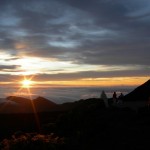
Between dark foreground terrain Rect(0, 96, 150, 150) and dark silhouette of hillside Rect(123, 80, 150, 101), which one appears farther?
dark silhouette of hillside Rect(123, 80, 150, 101)

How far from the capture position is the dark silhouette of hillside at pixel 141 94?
34.5 meters

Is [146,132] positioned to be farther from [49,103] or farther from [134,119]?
Answer: [49,103]

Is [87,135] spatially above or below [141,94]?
below

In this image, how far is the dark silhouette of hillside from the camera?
34.5 m

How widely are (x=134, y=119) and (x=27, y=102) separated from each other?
3470cm

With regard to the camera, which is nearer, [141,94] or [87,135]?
[87,135]

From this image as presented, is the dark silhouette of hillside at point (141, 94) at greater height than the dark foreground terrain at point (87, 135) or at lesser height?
greater

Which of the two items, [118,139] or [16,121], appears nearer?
[118,139]

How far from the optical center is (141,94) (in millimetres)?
34969

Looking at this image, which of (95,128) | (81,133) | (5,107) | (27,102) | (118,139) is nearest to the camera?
(118,139)

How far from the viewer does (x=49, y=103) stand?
60.1 meters

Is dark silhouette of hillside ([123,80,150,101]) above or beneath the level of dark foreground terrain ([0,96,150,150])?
above

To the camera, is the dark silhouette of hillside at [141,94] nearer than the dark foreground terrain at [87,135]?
No

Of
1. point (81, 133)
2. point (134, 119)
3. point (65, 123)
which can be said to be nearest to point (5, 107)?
point (65, 123)
